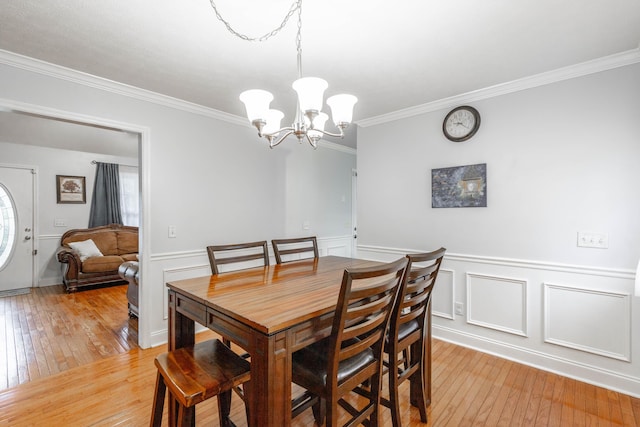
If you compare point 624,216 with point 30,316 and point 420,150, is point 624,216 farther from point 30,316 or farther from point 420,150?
point 30,316

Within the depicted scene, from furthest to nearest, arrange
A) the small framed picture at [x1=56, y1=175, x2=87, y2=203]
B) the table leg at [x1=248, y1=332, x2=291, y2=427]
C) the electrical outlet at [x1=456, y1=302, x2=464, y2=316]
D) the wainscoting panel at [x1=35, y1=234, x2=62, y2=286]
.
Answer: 1. the small framed picture at [x1=56, y1=175, x2=87, y2=203]
2. the wainscoting panel at [x1=35, y1=234, x2=62, y2=286]
3. the electrical outlet at [x1=456, y1=302, x2=464, y2=316]
4. the table leg at [x1=248, y1=332, x2=291, y2=427]

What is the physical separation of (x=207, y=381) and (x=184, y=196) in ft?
7.16

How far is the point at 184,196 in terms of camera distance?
3.01 meters

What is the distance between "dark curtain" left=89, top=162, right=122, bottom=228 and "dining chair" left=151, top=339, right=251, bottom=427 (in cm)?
555

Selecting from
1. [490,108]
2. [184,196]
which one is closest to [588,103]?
[490,108]

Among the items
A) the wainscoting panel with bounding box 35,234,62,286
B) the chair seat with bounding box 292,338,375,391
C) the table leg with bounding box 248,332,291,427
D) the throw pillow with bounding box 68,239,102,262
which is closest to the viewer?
the table leg with bounding box 248,332,291,427

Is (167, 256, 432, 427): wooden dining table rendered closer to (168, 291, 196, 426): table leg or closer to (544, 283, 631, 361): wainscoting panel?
(168, 291, 196, 426): table leg

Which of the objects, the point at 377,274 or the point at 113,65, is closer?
the point at 377,274

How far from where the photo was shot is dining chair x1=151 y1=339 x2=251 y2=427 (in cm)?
118

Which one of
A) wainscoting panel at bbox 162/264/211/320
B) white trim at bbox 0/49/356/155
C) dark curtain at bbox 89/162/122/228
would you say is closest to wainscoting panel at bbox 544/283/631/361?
wainscoting panel at bbox 162/264/211/320

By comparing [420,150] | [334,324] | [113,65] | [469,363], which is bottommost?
[469,363]

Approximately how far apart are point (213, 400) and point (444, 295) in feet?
7.37

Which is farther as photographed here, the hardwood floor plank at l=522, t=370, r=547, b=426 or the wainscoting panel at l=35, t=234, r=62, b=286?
the wainscoting panel at l=35, t=234, r=62, b=286

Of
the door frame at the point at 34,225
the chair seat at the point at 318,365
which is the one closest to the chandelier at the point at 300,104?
the chair seat at the point at 318,365
